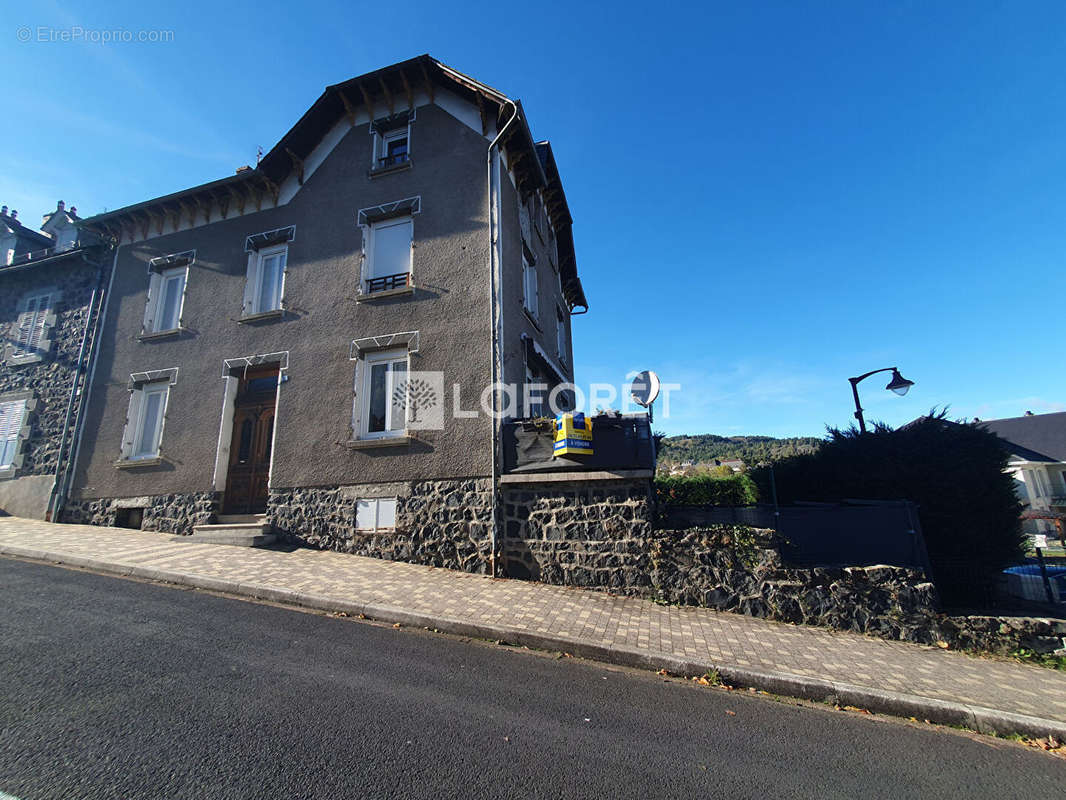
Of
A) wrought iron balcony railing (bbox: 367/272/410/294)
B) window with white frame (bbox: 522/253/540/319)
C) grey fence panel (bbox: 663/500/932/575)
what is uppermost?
window with white frame (bbox: 522/253/540/319)

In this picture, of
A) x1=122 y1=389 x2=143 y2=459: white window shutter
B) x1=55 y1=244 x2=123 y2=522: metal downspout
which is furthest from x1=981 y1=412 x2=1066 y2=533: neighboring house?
x1=55 y1=244 x2=123 y2=522: metal downspout

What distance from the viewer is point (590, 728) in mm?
3402

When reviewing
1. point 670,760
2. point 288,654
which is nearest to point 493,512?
point 288,654

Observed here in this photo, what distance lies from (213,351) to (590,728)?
1115cm

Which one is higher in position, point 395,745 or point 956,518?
point 956,518

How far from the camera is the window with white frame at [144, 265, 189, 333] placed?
1143 cm

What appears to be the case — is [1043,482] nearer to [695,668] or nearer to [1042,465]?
[1042,465]

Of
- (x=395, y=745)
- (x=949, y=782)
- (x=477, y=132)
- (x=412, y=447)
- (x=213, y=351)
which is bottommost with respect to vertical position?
(x=949, y=782)

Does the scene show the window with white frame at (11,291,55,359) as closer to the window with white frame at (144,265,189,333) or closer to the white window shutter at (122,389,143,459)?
the window with white frame at (144,265,189,333)

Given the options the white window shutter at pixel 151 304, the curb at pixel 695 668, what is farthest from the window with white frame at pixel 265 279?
the curb at pixel 695 668

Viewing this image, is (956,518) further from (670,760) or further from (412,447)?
(412,447)

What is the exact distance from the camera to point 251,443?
1003 centimetres

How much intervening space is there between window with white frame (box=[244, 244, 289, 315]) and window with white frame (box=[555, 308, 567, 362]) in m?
7.45

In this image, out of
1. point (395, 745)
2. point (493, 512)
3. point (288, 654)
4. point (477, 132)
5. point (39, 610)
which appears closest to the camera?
point (395, 745)
